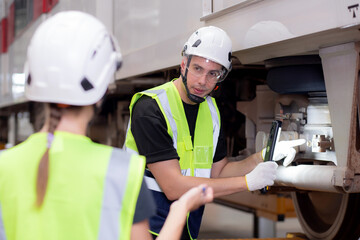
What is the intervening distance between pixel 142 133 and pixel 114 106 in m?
4.10

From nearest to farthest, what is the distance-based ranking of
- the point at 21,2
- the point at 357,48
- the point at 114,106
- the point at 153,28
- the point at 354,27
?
the point at 354,27, the point at 357,48, the point at 153,28, the point at 114,106, the point at 21,2

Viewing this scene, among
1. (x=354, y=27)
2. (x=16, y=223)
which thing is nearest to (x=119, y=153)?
(x=16, y=223)

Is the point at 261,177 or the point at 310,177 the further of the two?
the point at 310,177

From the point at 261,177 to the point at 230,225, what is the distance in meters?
5.90

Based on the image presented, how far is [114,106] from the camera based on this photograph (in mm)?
6504

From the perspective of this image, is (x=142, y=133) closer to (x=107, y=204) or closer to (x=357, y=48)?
(x=357, y=48)

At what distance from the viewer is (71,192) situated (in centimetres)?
124

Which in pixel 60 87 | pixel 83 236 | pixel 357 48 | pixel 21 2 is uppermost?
pixel 21 2

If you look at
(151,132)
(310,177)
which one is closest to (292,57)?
(310,177)

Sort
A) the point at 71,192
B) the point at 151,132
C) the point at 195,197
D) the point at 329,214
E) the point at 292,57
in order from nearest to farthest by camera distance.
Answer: the point at 71,192
the point at 195,197
the point at 151,132
the point at 292,57
the point at 329,214

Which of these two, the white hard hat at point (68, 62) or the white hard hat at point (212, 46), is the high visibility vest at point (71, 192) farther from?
the white hard hat at point (212, 46)

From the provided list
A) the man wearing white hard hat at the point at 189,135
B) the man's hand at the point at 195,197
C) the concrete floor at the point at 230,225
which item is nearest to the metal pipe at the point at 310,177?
the man wearing white hard hat at the point at 189,135

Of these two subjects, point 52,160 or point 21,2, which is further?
point 21,2

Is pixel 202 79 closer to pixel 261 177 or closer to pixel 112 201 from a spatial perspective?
pixel 261 177
